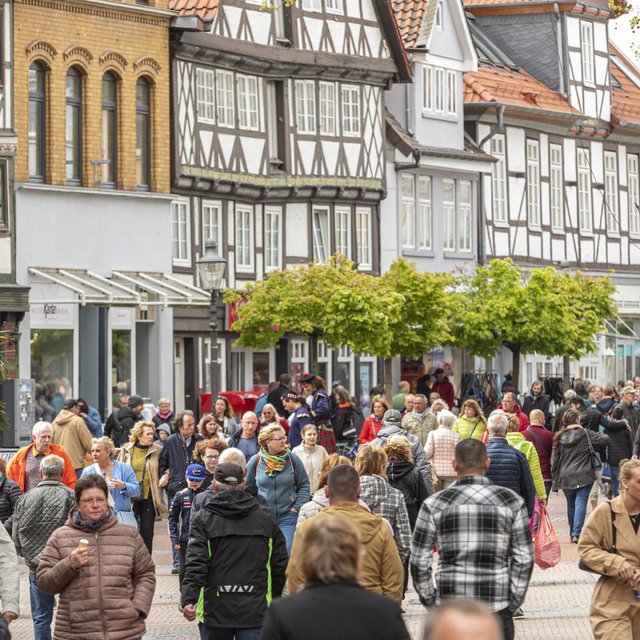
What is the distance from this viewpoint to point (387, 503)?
1273 centimetres

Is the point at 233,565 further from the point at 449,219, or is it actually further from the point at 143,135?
the point at 449,219

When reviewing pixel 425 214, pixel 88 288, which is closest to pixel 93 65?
pixel 88 288

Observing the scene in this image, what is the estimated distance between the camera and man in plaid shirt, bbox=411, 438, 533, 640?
9.85 m

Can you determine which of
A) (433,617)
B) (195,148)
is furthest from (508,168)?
(433,617)

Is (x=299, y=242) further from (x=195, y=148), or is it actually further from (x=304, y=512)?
(x=304, y=512)

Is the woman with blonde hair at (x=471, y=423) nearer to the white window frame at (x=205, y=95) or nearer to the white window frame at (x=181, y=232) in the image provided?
the white window frame at (x=181, y=232)

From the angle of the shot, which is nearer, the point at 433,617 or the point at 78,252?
the point at 433,617

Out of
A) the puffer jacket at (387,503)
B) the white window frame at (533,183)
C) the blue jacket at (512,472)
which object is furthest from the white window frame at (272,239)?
the puffer jacket at (387,503)

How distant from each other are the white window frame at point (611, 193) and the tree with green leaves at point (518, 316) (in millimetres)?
11887

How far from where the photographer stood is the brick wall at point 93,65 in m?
36.7

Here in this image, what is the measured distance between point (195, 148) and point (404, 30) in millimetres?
10938

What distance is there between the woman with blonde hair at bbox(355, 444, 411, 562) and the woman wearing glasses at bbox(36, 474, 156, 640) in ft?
7.82

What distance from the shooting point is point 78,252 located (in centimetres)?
3784

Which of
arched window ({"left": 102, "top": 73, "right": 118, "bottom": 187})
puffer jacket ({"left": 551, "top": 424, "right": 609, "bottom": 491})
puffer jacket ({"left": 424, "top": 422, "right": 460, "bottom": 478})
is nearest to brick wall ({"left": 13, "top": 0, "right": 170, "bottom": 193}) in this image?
arched window ({"left": 102, "top": 73, "right": 118, "bottom": 187})
